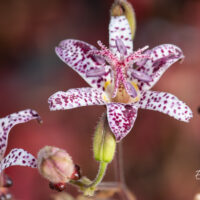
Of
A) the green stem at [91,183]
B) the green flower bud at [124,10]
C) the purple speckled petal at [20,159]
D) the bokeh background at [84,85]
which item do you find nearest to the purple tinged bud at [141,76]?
the green flower bud at [124,10]

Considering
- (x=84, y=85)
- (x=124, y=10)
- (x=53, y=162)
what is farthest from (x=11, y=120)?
(x=84, y=85)

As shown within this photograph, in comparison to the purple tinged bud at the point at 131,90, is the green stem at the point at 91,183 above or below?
below

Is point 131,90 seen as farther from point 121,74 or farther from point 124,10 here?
point 124,10

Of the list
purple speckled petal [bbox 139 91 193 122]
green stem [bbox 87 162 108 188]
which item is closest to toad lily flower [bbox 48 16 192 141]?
purple speckled petal [bbox 139 91 193 122]

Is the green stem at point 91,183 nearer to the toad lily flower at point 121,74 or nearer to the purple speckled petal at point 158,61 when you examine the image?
the toad lily flower at point 121,74

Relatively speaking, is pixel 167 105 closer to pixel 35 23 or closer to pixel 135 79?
pixel 135 79

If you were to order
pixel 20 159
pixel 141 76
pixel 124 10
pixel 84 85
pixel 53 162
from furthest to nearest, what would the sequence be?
pixel 84 85, pixel 124 10, pixel 141 76, pixel 20 159, pixel 53 162

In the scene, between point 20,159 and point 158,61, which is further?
point 158,61
